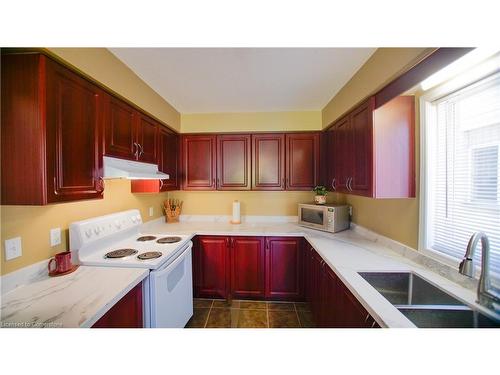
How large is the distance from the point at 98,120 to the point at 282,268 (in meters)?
2.28

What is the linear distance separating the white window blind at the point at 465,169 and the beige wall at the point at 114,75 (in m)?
2.31

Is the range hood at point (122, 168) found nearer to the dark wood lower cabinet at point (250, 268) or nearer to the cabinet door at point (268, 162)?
the dark wood lower cabinet at point (250, 268)

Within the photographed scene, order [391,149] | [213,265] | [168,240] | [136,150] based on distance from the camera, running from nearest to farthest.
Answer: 1. [391,149]
2. [136,150]
3. [168,240]
4. [213,265]

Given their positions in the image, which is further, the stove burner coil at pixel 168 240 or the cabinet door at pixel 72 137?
the stove burner coil at pixel 168 240

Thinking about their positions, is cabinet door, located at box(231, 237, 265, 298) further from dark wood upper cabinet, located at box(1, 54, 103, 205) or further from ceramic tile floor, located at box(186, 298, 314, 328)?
dark wood upper cabinet, located at box(1, 54, 103, 205)

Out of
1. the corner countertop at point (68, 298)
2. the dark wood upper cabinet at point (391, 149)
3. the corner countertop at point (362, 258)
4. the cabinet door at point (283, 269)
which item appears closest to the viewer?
the corner countertop at point (68, 298)

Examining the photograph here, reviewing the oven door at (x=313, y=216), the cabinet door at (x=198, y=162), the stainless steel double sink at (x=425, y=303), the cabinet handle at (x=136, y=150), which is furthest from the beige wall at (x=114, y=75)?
the stainless steel double sink at (x=425, y=303)

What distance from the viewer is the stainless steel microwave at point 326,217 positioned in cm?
209

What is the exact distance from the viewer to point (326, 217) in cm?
213

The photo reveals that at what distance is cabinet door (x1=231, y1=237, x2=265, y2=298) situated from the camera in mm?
2221

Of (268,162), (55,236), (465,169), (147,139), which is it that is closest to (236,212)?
(268,162)

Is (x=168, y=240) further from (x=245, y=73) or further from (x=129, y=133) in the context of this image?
(x=245, y=73)

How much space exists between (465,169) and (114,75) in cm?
252
